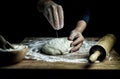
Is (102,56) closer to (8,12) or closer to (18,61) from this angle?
(18,61)

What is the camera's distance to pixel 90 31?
3.20 m

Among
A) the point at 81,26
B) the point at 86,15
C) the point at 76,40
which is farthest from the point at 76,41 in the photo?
the point at 86,15

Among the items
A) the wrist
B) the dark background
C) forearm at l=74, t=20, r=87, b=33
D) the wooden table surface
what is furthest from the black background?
the wooden table surface

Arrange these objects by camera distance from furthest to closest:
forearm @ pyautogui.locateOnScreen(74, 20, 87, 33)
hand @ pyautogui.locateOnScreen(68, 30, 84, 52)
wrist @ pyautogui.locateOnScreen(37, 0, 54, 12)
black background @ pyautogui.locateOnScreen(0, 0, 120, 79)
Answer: black background @ pyautogui.locateOnScreen(0, 0, 120, 79), forearm @ pyautogui.locateOnScreen(74, 20, 87, 33), wrist @ pyautogui.locateOnScreen(37, 0, 54, 12), hand @ pyautogui.locateOnScreen(68, 30, 84, 52)

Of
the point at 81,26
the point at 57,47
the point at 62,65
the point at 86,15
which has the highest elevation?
the point at 86,15

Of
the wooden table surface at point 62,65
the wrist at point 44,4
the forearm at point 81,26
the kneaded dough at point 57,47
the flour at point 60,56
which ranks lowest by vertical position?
the wooden table surface at point 62,65

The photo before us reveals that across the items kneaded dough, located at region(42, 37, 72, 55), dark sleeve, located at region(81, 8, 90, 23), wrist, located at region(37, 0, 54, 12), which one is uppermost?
wrist, located at region(37, 0, 54, 12)

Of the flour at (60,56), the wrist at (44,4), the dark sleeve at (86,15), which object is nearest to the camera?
the flour at (60,56)

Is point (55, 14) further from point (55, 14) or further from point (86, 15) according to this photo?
point (86, 15)

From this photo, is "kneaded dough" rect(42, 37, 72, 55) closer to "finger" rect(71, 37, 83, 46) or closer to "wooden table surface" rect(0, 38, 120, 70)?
"finger" rect(71, 37, 83, 46)

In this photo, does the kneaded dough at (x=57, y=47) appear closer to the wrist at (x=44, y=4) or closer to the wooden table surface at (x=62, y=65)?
the wooden table surface at (x=62, y=65)

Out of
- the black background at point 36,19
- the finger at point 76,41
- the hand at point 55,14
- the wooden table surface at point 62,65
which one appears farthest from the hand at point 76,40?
the black background at point 36,19

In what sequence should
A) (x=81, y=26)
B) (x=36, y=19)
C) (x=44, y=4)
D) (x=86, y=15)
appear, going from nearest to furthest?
(x=44, y=4), (x=81, y=26), (x=86, y=15), (x=36, y=19)
